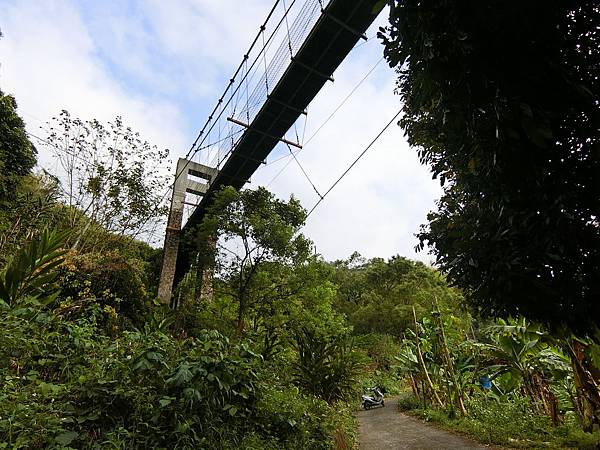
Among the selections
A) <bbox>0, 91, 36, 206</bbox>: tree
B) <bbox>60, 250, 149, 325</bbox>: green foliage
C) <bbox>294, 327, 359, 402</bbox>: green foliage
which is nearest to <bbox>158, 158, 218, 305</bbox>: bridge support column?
<bbox>60, 250, 149, 325</bbox>: green foliage

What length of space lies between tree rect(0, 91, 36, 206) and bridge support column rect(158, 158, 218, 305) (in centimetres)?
439

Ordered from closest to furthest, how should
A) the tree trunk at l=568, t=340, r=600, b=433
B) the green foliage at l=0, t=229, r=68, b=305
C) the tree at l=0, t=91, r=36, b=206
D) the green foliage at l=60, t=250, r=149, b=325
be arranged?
the green foliage at l=0, t=229, r=68, b=305
the tree trunk at l=568, t=340, r=600, b=433
the green foliage at l=60, t=250, r=149, b=325
the tree at l=0, t=91, r=36, b=206

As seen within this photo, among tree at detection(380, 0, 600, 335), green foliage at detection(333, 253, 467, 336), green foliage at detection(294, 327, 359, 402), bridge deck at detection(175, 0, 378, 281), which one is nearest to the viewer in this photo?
tree at detection(380, 0, 600, 335)

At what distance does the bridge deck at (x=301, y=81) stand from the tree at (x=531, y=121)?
2.85 metres

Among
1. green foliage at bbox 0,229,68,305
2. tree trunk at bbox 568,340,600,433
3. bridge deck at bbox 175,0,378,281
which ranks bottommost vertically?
tree trunk at bbox 568,340,600,433

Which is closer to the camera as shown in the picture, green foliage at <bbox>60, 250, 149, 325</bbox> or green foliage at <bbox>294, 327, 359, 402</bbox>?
green foliage at <bbox>294, 327, 359, 402</bbox>

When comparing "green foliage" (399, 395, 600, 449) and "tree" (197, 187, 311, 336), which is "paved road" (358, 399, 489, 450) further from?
"tree" (197, 187, 311, 336)

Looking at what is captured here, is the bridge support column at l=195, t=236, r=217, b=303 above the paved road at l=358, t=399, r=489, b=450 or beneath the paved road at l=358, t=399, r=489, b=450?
above

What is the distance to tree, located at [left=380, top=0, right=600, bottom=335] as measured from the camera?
4.94 feet

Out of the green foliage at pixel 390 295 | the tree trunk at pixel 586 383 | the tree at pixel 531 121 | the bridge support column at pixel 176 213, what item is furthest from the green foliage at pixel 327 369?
the green foliage at pixel 390 295

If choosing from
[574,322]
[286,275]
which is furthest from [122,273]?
[574,322]

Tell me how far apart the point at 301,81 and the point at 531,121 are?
641 centimetres

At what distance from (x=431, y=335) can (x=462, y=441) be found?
10.7 feet

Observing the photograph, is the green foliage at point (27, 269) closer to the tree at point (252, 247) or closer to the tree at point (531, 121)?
the tree at point (531, 121)
